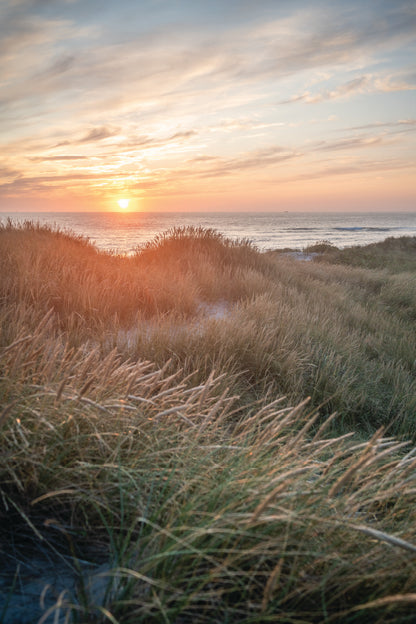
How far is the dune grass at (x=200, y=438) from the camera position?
3.88ft

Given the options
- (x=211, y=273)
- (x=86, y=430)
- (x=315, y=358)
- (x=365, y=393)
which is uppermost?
(x=211, y=273)

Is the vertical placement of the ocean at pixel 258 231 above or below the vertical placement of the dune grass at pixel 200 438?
above

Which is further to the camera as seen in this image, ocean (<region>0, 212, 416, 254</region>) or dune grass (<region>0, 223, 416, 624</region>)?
ocean (<region>0, 212, 416, 254</region>)

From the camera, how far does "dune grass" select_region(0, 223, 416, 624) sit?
3.88ft

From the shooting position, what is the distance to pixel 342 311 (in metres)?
7.49

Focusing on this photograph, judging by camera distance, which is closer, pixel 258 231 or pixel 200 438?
pixel 200 438

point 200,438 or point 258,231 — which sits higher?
point 258,231

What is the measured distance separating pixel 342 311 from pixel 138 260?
13.7ft

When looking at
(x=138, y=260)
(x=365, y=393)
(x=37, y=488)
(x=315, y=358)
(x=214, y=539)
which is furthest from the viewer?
(x=138, y=260)

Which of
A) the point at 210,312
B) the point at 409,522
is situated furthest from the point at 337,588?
the point at 210,312

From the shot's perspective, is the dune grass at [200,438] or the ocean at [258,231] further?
the ocean at [258,231]

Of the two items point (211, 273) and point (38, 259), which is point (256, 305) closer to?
point (211, 273)

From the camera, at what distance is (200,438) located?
209cm

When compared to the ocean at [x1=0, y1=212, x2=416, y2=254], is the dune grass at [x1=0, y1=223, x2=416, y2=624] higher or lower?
lower
